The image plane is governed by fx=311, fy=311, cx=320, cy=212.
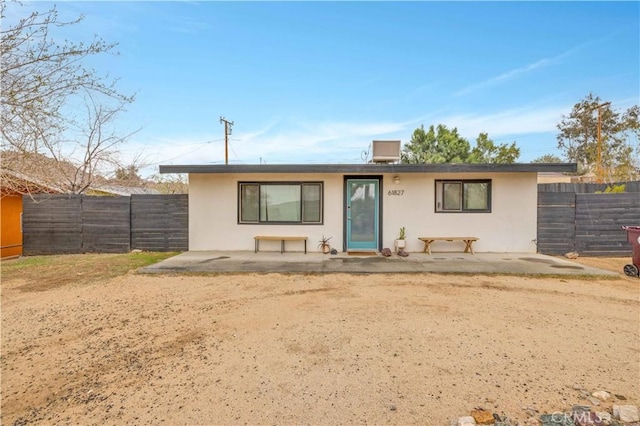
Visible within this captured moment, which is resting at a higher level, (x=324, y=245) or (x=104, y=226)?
(x=104, y=226)

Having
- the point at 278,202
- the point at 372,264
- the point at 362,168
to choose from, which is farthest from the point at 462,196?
the point at 278,202

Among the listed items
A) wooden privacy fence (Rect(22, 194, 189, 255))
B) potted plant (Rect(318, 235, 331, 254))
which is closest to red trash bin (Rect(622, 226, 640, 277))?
potted plant (Rect(318, 235, 331, 254))

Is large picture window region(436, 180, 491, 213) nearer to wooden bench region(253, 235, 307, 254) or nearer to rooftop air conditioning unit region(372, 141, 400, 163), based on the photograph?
rooftop air conditioning unit region(372, 141, 400, 163)

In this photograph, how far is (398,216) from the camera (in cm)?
829

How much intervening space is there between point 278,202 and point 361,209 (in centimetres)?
225

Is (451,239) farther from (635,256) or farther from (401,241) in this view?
(635,256)

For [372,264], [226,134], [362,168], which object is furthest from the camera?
[226,134]

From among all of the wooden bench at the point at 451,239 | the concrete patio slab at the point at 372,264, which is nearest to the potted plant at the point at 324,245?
the concrete patio slab at the point at 372,264

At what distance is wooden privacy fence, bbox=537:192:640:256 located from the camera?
7801 mm

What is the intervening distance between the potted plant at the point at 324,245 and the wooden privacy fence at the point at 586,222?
5495 millimetres

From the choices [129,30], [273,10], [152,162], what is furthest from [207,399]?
[152,162]

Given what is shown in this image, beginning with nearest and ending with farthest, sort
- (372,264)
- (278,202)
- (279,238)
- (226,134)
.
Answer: (372,264), (279,238), (278,202), (226,134)

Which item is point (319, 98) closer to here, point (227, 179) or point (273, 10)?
point (273, 10)

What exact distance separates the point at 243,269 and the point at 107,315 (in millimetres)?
2635
